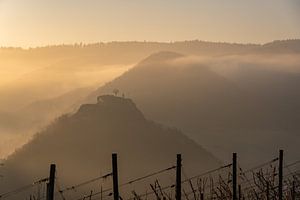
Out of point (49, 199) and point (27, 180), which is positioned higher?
point (27, 180)

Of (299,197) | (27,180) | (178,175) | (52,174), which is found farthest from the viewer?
(27,180)

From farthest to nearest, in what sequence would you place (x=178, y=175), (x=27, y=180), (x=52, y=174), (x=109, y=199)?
(x=27, y=180) < (x=109, y=199) < (x=178, y=175) < (x=52, y=174)

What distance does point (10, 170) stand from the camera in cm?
18100

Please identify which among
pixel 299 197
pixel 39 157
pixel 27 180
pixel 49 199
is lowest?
pixel 49 199

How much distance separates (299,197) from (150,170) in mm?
173812

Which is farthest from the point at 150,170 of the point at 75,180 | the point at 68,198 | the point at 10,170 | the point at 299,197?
the point at 299,197

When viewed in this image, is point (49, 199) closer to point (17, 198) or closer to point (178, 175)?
point (178, 175)

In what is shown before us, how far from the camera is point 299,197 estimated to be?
22219 millimetres

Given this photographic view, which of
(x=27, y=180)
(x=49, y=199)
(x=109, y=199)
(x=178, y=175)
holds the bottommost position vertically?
(x=49, y=199)

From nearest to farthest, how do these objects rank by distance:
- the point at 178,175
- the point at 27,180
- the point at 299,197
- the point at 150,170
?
the point at 178,175 < the point at 299,197 < the point at 27,180 < the point at 150,170

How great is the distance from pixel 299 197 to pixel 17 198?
12934cm

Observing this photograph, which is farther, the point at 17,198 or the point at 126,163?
the point at 126,163

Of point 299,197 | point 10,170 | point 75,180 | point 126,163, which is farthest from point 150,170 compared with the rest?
point 299,197

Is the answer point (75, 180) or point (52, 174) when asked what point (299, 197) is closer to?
point (52, 174)
